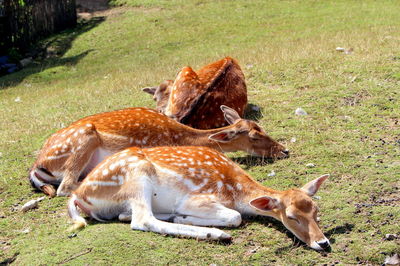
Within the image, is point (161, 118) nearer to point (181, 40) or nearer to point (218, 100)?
point (218, 100)

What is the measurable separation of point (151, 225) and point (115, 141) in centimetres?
180

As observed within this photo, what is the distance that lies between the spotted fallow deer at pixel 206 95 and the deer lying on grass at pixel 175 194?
2298 mm

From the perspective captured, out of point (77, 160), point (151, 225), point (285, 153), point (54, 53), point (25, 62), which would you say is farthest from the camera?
point (54, 53)

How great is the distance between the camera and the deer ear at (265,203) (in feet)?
16.8

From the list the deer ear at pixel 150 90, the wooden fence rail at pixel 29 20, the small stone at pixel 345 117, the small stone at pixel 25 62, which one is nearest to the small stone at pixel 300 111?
the small stone at pixel 345 117

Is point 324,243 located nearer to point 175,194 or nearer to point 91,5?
point 175,194

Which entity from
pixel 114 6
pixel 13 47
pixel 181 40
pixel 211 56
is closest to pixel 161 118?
pixel 211 56

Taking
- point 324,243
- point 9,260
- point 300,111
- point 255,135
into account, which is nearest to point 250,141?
point 255,135

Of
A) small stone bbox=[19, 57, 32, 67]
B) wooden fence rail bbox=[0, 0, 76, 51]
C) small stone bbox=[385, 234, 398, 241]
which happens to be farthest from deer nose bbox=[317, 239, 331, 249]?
wooden fence rail bbox=[0, 0, 76, 51]

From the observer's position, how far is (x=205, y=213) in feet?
17.3

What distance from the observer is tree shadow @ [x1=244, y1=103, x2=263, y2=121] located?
842 cm

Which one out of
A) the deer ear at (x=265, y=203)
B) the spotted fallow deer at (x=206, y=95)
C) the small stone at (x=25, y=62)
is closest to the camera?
the deer ear at (x=265, y=203)

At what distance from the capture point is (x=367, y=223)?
16.6 feet

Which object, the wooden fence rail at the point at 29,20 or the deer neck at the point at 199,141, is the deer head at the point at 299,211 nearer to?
the deer neck at the point at 199,141
